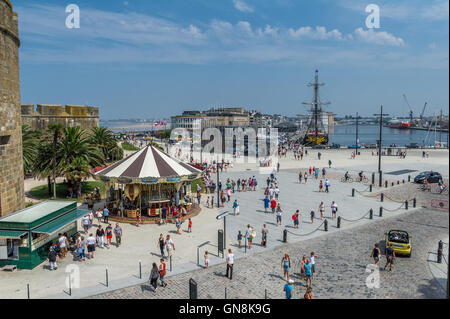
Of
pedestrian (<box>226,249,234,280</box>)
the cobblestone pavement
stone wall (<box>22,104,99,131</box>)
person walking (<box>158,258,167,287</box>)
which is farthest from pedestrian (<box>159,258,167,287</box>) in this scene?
stone wall (<box>22,104,99,131</box>)

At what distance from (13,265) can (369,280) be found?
547 inches

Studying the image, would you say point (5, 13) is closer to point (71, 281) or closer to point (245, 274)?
point (71, 281)

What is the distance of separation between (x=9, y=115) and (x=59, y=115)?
100 feet

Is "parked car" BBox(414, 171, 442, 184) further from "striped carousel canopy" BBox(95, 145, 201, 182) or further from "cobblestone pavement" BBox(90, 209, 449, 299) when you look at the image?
"striped carousel canopy" BBox(95, 145, 201, 182)

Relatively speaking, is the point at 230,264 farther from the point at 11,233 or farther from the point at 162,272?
the point at 11,233

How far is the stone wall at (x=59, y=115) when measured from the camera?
42.6 metres

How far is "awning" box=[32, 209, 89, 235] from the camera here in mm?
14422

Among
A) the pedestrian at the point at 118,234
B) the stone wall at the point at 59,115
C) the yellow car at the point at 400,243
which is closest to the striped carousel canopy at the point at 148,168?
the pedestrian at the point at 118,234

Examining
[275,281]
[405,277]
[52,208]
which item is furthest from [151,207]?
[405,277]

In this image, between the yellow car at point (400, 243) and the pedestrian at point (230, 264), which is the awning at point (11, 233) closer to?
the pedestrian at point (230, 264)

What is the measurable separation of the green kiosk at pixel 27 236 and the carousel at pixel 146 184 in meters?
6.01

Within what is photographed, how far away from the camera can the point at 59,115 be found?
45.0 meters

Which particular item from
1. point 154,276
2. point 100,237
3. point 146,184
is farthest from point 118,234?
point 146,184

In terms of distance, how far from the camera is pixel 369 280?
12836 millimetres
